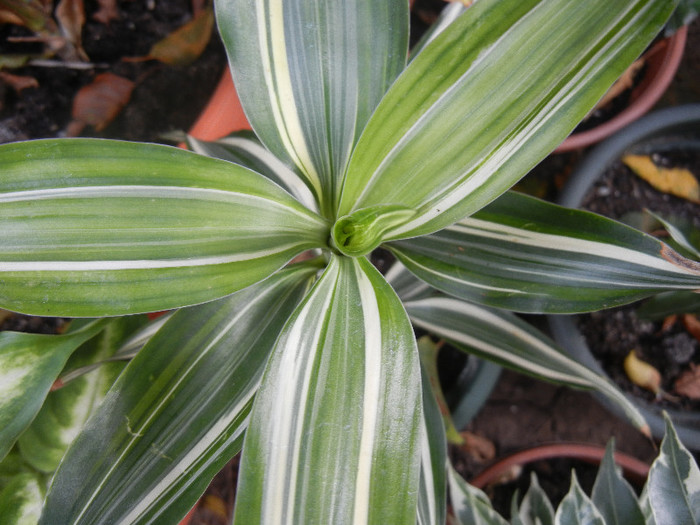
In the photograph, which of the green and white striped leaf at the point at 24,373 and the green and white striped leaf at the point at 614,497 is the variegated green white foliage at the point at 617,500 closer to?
the green and white striped leaf at the point at 614,497

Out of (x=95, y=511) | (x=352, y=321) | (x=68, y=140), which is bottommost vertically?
(x=95, y=511)

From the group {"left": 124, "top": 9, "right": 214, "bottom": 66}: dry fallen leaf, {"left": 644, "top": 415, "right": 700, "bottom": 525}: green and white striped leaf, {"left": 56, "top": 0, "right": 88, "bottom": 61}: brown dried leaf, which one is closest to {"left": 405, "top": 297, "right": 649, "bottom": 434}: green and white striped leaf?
{"left": 644, "top": 415, "right": 700, "bottom": 525}: green and white striped leaf

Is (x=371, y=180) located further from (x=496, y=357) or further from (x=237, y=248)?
(x=496, y=357)

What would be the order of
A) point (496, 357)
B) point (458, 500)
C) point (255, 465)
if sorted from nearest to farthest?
point (255, 465)
point (496, 357)
point (458, 500)

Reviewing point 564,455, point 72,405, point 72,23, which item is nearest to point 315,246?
point 72,405

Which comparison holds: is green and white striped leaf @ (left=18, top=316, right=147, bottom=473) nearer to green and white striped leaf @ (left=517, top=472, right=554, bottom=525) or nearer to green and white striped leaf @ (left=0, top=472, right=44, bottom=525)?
green and white striped leaf @ (left=0, top=472, right=44, bottom=525)

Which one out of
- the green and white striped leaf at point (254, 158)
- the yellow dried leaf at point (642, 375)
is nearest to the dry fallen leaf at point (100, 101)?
the green and white striped leaf at point (254, 158)

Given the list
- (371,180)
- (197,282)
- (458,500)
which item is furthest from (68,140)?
(458,500)
